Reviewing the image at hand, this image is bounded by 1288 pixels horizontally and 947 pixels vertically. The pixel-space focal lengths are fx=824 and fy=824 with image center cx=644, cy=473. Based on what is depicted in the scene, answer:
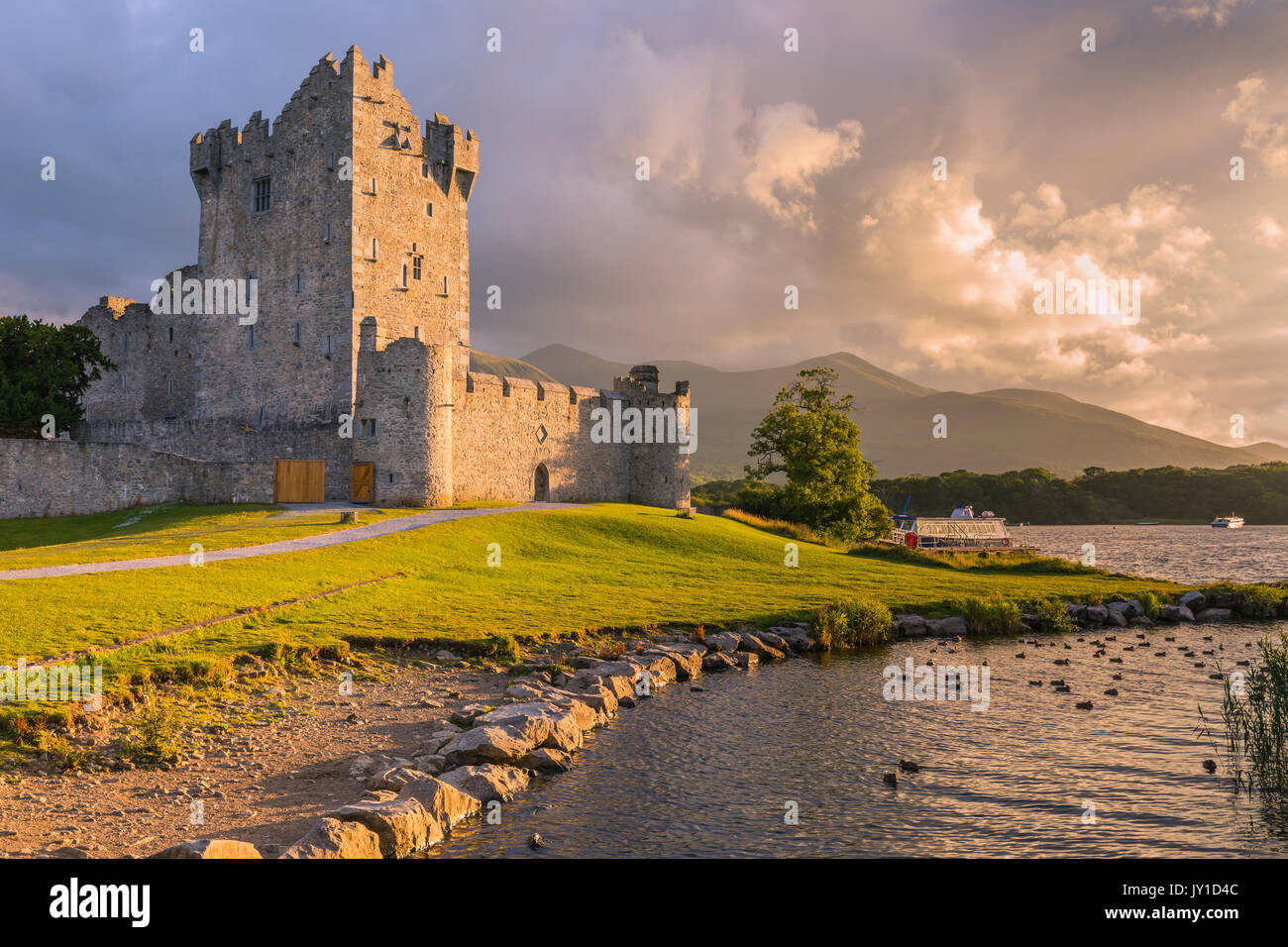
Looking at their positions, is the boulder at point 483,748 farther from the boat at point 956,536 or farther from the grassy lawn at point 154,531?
the boat at point 956,536

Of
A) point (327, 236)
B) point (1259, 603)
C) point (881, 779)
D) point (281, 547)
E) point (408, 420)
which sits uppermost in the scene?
point (327, 236)

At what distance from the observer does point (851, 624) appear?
24781mm

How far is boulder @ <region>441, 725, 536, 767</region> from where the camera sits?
40.6ft

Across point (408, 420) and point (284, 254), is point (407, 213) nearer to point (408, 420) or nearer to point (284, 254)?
point (284, 254)

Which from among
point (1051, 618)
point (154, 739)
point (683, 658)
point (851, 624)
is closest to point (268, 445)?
point (683, 658)

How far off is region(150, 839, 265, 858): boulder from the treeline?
4844 inches

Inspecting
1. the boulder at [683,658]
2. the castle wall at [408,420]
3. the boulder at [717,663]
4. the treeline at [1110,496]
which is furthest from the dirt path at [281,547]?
the treeline at [1110,496]

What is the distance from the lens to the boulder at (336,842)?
Answer: 8.59 m

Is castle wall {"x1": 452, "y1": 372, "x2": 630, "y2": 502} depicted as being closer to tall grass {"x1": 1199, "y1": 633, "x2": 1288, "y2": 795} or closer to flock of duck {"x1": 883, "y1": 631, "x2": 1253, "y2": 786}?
flock of duck {"x1": 883, "y1": 631, "x2": 1253, "y2": 786}

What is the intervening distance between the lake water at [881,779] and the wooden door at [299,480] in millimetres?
30861

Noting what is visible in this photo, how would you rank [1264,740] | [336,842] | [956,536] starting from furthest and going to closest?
[956,536] → [1264,740] → [336,842]

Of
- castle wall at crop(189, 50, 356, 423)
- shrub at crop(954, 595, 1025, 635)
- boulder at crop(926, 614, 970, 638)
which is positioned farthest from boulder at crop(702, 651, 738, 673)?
castle wall at crop(189, 50, 356, 423)

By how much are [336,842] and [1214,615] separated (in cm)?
3334
